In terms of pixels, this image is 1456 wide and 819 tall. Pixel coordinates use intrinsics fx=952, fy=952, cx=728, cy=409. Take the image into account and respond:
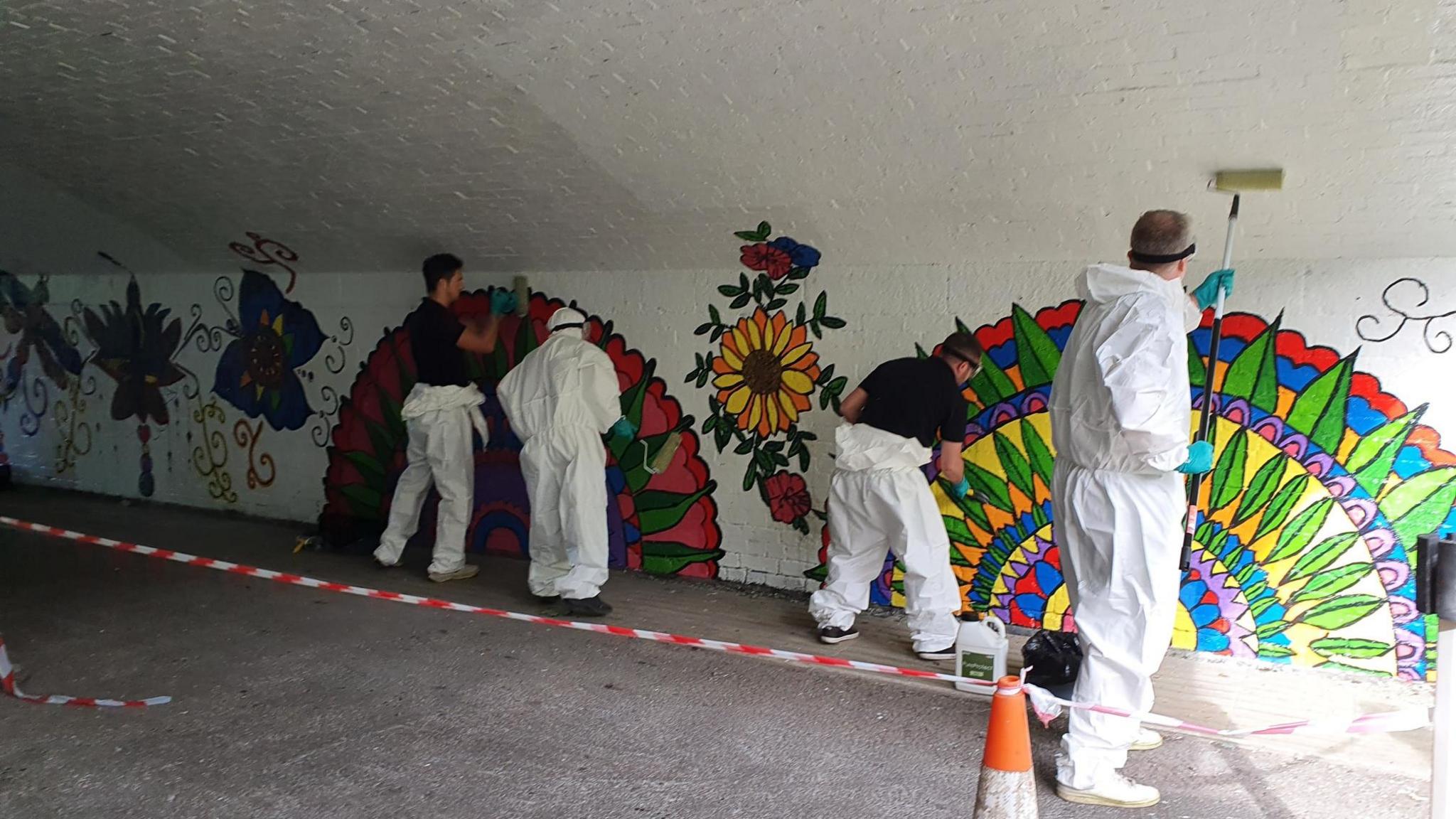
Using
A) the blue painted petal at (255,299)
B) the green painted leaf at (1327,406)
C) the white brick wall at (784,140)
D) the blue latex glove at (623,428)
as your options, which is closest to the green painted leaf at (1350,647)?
the green painted leaf at (1327,406)

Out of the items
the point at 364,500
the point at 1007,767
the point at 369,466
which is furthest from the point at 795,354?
the point at 364,500

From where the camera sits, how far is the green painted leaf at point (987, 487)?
15.8ft

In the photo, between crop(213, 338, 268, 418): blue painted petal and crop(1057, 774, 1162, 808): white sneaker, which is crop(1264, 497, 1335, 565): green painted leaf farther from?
crop(213, 338, 268, 418): blue painted petal

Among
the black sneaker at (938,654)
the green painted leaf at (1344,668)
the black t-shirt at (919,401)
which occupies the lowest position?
the black sneaker at (938,654)

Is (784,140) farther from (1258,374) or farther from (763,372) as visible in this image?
(1258,374)

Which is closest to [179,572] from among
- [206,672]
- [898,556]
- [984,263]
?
[206,672]

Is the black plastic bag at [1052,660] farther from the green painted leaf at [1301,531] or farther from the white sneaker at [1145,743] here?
the green painted leaf at [1301,531]

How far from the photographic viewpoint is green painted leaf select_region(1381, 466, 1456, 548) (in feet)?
13.1

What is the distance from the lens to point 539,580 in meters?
5.43

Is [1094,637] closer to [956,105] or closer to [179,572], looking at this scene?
[956,105]

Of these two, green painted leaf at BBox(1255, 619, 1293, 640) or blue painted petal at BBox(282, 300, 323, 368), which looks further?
blue painted petal at BBox(282, 300, 323, 368)

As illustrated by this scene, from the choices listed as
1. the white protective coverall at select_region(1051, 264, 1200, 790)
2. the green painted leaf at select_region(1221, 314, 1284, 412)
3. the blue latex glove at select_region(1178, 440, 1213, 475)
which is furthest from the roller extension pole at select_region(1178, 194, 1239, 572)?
the white protective coverall at select_region(1051, 264, 1200, 790)

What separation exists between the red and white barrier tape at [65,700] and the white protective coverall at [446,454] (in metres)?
1.97

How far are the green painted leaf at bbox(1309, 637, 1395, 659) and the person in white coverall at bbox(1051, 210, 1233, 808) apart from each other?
1529 millimetres
